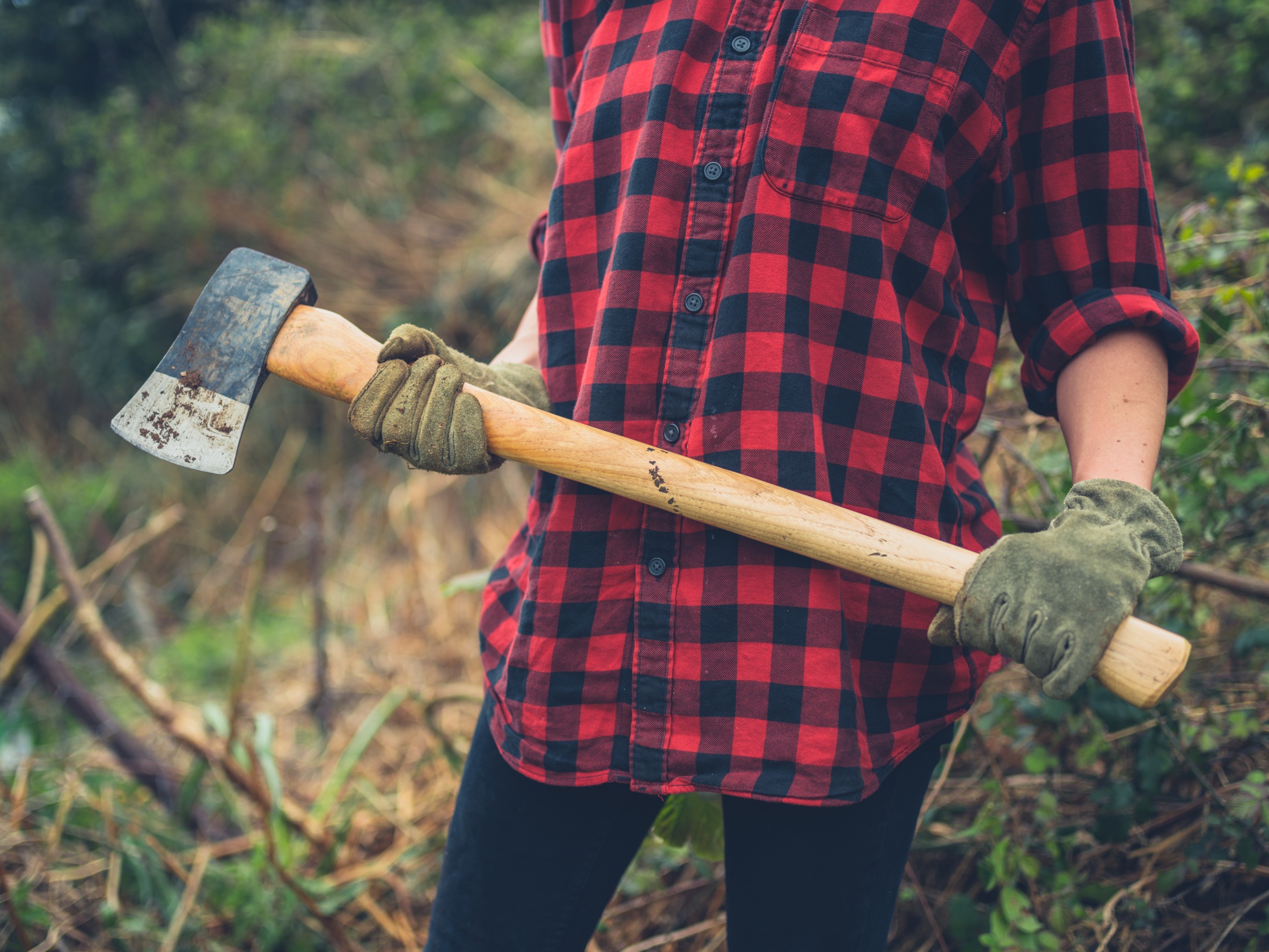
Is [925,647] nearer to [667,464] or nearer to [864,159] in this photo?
[667,464]

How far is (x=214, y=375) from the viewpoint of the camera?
1.05 metres

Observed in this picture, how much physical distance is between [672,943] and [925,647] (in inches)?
53.1

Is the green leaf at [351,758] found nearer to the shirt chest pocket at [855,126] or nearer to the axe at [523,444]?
the axe at [523,444]

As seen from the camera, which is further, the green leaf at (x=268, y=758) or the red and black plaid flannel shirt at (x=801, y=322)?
the green leaf at (x=268, y=758)

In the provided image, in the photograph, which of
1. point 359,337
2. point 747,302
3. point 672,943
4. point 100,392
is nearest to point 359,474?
point 100,392

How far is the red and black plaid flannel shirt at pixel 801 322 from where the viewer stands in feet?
2.79

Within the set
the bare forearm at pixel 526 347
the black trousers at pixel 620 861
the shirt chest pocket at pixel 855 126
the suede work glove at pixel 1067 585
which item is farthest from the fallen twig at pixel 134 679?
the shirt chest pocket at pixel 855 126

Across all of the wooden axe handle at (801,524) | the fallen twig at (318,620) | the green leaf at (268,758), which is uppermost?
the wooden axe handle at (801,524)

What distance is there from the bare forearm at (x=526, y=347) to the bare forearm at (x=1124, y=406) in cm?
73

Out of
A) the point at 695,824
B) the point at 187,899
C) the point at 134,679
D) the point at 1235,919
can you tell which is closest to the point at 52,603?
the point at 134,679

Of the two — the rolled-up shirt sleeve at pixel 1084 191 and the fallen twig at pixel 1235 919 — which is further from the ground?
the rolled-up shirt sleeve at pixel 1084 191

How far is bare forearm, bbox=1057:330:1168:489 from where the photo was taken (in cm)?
90

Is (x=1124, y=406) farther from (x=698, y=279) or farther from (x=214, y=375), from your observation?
(x=214, y=375)

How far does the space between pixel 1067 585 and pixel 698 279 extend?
1.70 ft
